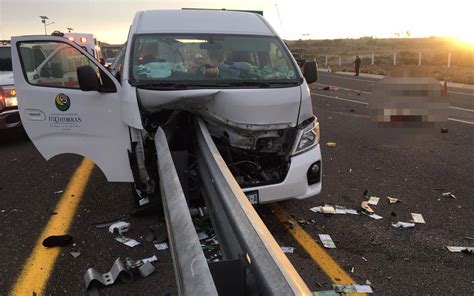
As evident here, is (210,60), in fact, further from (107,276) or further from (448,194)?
(448,194)

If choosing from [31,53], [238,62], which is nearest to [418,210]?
[238,62]

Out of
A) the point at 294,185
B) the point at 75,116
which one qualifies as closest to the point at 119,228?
the point at 75,116

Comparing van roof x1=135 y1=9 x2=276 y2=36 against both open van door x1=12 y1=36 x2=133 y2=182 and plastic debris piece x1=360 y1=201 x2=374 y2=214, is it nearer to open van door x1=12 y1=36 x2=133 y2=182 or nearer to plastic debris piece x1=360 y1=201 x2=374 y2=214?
open van door x1=12 y1=36 x2=133 y2=182

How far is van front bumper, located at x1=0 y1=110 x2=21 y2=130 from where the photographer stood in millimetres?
7922

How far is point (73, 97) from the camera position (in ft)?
15.2

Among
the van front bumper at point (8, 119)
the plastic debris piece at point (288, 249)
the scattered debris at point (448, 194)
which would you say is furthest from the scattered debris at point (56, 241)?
the van front bumper at point (8, 119)

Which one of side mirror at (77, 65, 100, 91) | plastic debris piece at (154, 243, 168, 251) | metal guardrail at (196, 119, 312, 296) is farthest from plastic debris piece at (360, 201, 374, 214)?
side mirror at (77, 65, 100, 91)

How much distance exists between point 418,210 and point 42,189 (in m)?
4.64

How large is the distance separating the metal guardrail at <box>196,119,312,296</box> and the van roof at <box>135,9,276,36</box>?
5.99 ft

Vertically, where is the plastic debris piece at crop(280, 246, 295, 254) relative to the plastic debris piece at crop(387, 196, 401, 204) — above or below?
above

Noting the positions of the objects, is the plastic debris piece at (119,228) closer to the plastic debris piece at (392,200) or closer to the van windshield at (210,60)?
the van windshield at (210,60)

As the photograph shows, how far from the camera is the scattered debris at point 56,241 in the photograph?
4.21 metres

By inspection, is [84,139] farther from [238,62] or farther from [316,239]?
[316,239]

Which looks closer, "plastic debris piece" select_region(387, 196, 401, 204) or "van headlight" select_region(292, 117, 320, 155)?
"van headlight" select_region(292, 117, 320, 155)
